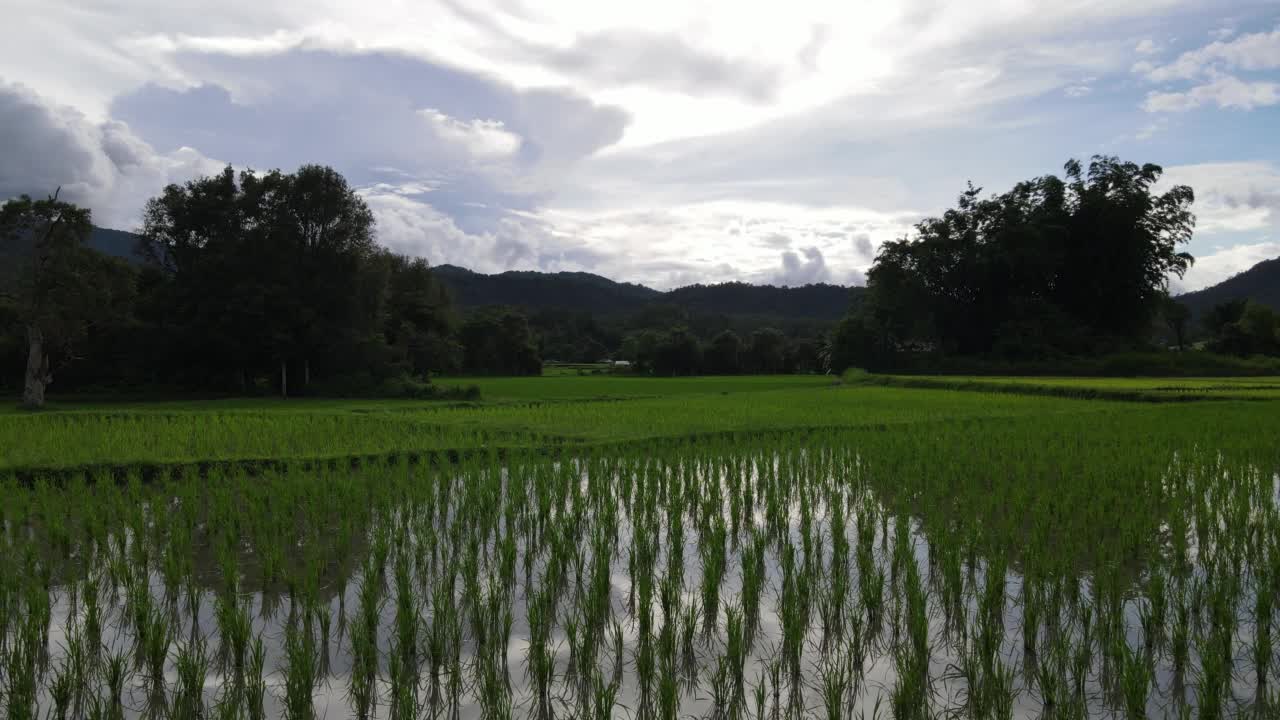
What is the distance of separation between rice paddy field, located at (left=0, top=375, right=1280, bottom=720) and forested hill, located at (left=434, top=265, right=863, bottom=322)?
89.4m

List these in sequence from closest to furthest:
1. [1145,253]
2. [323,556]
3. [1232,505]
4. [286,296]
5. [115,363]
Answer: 1. [323,556]
2. [1232,505]
3. [286,296]
4. [115,363]
5. [1145,253]

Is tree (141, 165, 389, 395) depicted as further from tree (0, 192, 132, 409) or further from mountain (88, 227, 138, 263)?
mountain (88, 227, 138, 263)

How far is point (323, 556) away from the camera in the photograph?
17.3 ft

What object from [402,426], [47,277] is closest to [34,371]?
[47,277]

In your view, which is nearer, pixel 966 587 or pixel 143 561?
pixel 966 587

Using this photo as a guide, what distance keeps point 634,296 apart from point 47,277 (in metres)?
103

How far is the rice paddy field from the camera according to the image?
3367 mm

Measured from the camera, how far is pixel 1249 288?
84.9 m

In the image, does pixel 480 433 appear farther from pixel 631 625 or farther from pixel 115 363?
pixel 115 363

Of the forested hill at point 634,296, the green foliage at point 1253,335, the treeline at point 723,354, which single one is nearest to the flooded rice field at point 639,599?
the treeline at point 723,354

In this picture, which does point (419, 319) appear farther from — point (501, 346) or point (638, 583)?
point (638, 583)

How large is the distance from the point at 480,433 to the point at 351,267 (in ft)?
52.5

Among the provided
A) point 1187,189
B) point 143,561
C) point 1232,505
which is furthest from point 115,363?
point 1187,189

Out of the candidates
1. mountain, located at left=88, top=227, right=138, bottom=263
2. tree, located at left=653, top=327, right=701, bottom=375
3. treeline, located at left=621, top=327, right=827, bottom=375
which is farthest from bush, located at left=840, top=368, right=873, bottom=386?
mountain, located at left=88, top=227, right=138, bottom=263
